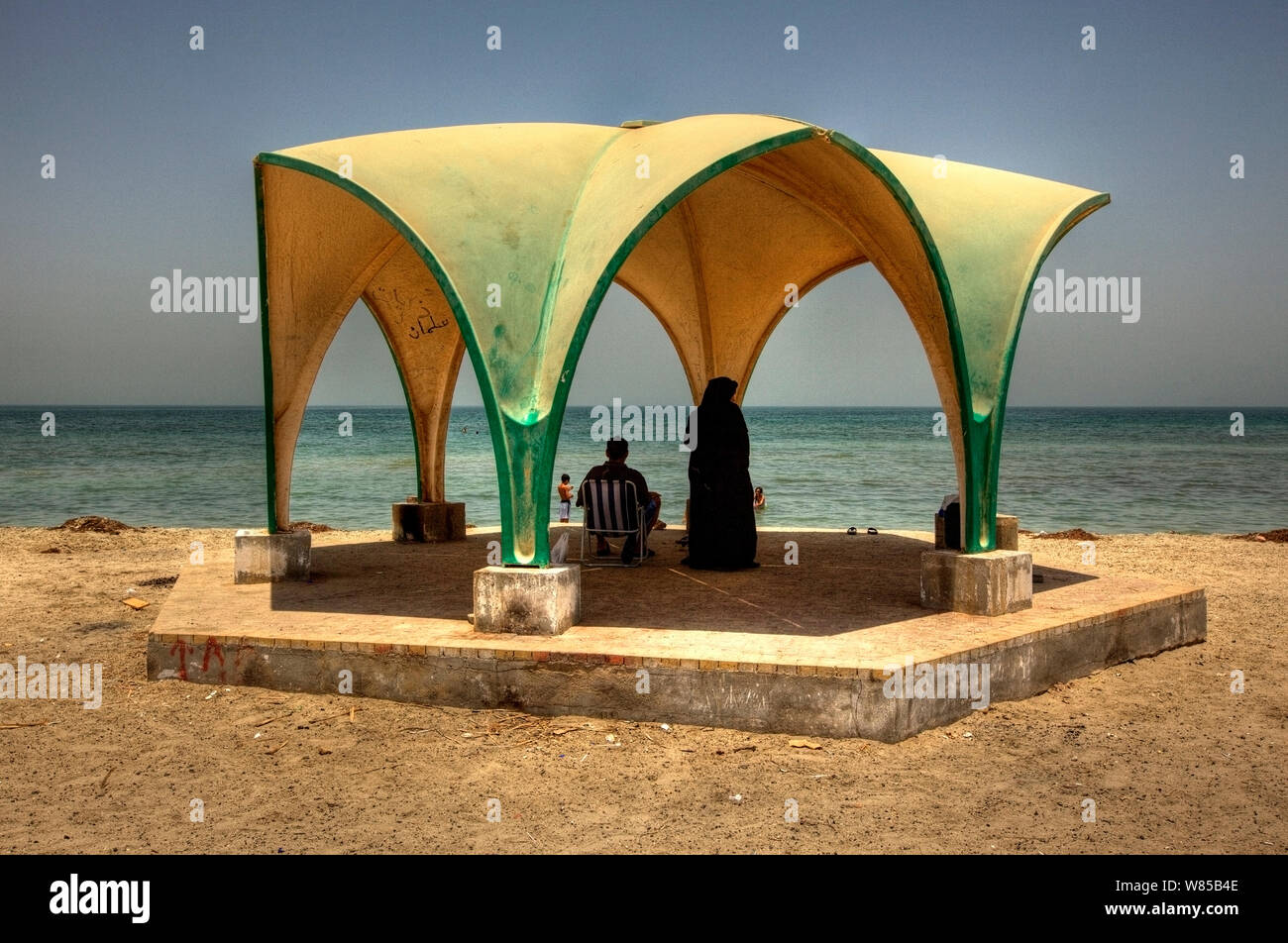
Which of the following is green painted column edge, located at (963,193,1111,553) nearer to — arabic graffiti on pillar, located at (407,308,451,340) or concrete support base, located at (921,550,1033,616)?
concrete support base, located at (921,550,1033,616)

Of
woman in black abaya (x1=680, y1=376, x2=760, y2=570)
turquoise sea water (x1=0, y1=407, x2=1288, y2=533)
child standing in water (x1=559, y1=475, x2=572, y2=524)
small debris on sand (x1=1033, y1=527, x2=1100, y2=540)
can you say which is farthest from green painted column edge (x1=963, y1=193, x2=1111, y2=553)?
turquoise sea water (x1=0, y1=407, x2=1288, y2=533)

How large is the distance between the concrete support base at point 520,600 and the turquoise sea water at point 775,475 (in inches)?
549

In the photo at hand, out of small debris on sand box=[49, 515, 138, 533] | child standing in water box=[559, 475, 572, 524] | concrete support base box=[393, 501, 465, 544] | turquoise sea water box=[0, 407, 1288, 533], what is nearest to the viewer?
concrete support base box=[393, 501, 465, 544]

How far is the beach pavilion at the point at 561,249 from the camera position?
671 centimetres

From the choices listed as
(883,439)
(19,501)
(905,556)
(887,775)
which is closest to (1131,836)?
(887,775)

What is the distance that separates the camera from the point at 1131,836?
15.7 ft

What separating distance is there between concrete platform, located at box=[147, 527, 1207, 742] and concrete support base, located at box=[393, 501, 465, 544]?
2.94m

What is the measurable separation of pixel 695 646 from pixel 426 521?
6.44m

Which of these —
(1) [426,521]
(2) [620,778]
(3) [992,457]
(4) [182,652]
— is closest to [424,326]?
(1) [426,521]

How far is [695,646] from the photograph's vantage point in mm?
6418

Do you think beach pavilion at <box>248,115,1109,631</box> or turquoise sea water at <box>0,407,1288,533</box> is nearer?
beach pavilion at <box>248,115,1109,631</box>

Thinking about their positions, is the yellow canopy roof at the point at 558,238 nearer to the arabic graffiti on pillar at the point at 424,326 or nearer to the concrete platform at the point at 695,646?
the concrete platform at the point at 695,646

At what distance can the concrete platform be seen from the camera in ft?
19.8

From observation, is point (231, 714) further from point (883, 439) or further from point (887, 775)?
point (883, 439)
